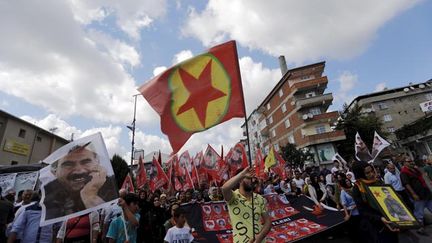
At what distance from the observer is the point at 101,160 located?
354 cm

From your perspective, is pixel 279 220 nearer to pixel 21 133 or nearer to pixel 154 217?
pixel 154 217

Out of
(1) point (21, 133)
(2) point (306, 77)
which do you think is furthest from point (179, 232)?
(2) point (306, 77)

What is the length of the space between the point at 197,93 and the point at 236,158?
38.3ft

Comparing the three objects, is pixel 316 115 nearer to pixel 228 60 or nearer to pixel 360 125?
pixel 360 125

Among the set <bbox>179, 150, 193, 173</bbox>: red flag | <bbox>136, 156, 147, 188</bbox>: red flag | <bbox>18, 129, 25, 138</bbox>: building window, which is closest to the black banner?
<bbox>136, 156, 147, 188</bbox>: red flag

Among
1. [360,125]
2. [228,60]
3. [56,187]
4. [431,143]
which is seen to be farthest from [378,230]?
[431,143]

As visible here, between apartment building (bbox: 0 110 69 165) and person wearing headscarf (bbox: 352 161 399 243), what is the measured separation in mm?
31561

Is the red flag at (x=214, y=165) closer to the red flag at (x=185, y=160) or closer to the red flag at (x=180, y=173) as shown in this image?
the red flag at (x=185, y=160)

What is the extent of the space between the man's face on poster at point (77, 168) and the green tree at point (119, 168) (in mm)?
31757

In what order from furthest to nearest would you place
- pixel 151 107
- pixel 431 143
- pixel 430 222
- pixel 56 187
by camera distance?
1. pixel 431 143
2. pixel 430 222
3. pixel 151 107
4. pixel 56 187

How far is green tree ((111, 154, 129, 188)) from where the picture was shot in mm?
32906

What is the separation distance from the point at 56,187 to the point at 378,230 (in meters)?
4.38

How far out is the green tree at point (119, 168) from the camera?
32.9 meters

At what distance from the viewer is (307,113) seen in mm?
36875
